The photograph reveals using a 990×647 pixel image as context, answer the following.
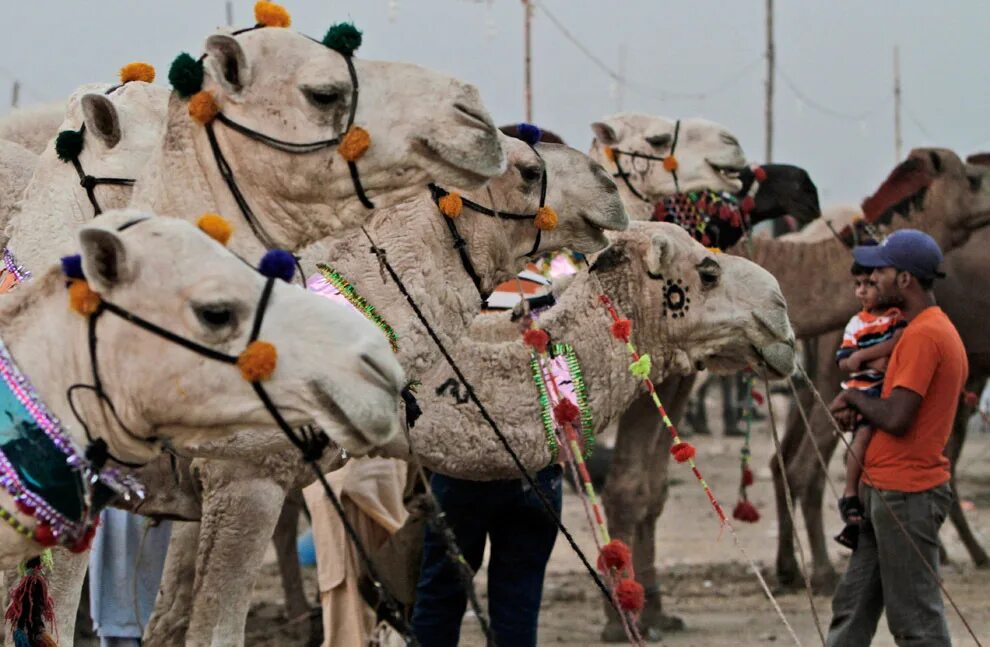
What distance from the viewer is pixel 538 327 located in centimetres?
569

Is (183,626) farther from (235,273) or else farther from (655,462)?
(655,462)

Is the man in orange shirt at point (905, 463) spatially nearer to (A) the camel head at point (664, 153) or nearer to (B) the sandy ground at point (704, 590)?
(B) the sandy ground at point (704, 590)

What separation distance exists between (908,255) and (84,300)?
157 inches

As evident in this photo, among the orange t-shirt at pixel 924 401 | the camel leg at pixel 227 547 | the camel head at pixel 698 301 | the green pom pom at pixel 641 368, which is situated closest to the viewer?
the camel leg at pixel 227 547

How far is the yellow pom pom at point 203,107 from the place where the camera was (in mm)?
4348

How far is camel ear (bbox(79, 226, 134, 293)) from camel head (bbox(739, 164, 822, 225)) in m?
6.33

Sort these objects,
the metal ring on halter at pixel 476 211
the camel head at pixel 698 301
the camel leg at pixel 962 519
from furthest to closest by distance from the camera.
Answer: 1. the camel leg at pixel 962 519
2. the camel head at pixel 698 301
3. the metal ring on halter at pixel 476 211

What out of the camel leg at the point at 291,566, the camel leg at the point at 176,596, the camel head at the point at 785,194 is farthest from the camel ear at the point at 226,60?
the camel head at the point at 785,194

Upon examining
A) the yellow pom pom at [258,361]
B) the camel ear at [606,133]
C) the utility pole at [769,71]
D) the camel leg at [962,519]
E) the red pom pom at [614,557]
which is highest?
the yellow pom pom at [258,361]

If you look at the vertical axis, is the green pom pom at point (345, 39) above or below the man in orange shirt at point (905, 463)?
above

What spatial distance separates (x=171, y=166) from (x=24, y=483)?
151 cm

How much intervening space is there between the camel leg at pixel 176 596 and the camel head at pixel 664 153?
3419mm

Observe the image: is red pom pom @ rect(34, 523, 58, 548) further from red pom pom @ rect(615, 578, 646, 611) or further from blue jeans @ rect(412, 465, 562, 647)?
blue jeans @ rect(412, 465, 562, 647)

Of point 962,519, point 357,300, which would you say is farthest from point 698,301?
point 962,519
